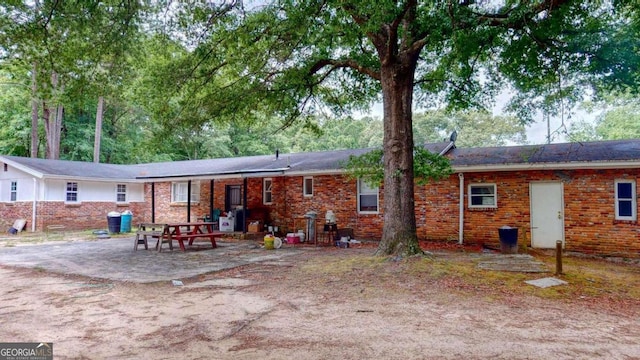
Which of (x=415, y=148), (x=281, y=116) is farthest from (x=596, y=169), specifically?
(x=281, y=116)

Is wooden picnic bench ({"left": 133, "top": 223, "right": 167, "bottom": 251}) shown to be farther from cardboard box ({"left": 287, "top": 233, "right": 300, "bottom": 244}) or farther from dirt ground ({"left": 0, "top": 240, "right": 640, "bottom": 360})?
cardboard box ({"left": 287, "top": 233, "right": 300, "bottom": 244})

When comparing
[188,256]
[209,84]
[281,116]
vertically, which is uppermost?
[209,84]

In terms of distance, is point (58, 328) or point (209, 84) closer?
point (58, 328)

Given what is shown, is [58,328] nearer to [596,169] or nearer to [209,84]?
[209,84]

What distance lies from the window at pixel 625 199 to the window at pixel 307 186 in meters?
9.53

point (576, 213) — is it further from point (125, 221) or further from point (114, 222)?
point (125, 221)

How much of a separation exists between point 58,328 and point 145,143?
7.00 meters

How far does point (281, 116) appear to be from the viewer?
39.3 feet

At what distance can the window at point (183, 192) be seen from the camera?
1852 cm

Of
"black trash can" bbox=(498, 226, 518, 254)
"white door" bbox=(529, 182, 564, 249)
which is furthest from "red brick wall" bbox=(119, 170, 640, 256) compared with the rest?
"black trash can" bbox=(498, 226, 518, 254)

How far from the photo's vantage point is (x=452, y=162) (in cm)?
1199

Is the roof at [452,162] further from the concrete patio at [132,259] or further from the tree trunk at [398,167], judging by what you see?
the concrete patio at [132,259]

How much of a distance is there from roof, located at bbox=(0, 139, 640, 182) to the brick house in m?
0.04

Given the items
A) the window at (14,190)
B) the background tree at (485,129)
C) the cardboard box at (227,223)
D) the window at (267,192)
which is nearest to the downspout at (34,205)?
the window at (14,190)
